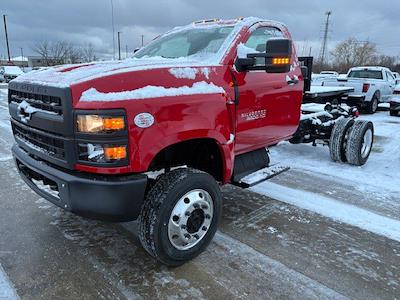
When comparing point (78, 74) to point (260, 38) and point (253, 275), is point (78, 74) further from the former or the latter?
point (260, 38)

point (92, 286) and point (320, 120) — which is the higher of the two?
point (320, 120)

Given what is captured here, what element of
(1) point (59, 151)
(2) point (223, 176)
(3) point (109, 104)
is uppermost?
(3) point (109, 104)

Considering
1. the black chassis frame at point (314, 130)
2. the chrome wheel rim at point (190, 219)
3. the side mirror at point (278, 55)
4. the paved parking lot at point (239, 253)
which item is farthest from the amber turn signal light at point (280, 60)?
the black chassis frame at point (314, 130)

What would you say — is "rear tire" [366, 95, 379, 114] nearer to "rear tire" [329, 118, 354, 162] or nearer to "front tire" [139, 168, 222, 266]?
"rear tire" [329, 118, 354, 162]

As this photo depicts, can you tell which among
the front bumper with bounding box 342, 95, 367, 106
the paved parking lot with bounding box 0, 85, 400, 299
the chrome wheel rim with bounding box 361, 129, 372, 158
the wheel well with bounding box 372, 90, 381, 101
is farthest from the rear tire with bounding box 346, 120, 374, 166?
the wheel well with bounding box 372, 90, 381, 101

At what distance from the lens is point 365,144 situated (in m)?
6.21

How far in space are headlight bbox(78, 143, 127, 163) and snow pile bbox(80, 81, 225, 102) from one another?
319mm

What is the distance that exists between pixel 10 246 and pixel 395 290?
3.30 meters

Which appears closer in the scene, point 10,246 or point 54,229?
point 10,246

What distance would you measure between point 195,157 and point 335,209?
1.90 metres

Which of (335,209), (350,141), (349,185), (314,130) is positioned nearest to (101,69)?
(335,209)

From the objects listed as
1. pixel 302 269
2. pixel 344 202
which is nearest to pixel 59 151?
pixel 302 269

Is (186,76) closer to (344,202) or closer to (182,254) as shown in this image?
(182,254)

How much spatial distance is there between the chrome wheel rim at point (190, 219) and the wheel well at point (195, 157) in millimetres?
427
